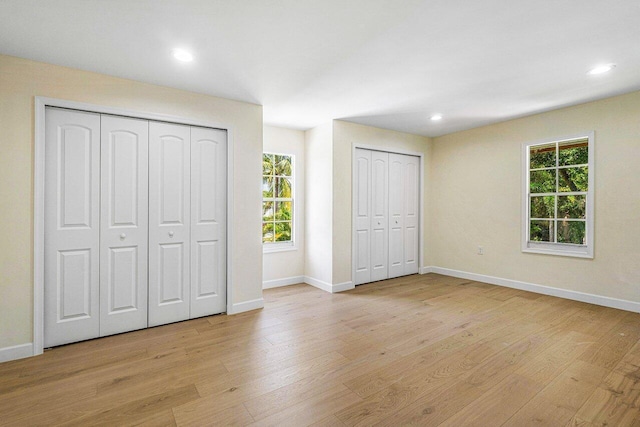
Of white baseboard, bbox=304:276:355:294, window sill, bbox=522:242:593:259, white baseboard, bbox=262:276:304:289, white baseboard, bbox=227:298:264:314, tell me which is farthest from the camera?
white baseboard, bbox=262:276:304:289

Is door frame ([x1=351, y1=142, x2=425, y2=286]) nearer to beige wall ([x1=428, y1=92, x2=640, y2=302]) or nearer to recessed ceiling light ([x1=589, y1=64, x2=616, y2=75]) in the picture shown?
beige wall ([x1=428, y1=92, x2=640, y2=302])

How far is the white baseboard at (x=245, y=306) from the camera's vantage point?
11.8ft

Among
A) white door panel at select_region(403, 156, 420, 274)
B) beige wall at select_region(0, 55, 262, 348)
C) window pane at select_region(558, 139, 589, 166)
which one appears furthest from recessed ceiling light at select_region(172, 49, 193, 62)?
window pane at select_region(558, 139, 589, 166)

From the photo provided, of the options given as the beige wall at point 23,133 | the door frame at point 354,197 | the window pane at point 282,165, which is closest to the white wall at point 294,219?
the window pane at point 282,165

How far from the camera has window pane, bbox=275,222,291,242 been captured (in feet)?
16.2

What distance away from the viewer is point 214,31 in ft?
7.34

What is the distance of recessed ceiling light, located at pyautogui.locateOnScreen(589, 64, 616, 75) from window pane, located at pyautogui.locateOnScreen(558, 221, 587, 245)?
1985mm

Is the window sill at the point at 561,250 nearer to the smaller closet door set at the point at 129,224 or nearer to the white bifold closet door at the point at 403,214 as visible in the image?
the white bifold closet door at the point at 403,214

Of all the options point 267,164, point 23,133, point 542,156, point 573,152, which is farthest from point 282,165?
point 573,152

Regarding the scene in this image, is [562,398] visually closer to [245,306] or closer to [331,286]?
[331,286]

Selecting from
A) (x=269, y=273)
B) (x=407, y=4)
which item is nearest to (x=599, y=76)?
(x=407, y=4)

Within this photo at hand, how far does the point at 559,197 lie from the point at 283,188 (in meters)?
4.02

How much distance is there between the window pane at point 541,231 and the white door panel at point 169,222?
15.7 feet

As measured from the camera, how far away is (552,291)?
166 inches
